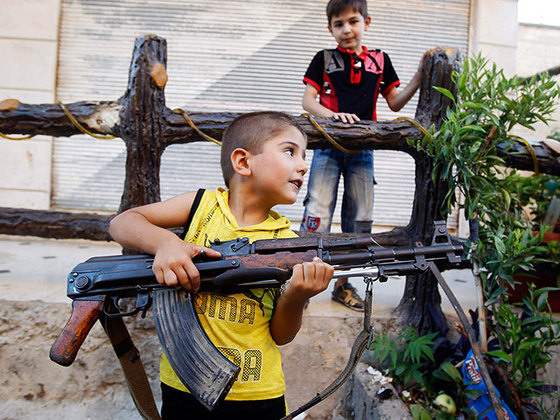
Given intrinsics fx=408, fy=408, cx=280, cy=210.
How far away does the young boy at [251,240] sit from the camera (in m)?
1.21

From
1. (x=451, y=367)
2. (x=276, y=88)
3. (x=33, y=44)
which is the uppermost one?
(x=33, y=44)

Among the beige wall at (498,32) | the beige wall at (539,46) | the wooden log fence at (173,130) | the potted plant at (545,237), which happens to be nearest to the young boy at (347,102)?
the wooden log fence at (173,130)

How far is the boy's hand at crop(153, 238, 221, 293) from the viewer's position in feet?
3.88

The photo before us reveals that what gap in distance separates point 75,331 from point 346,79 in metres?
2.36

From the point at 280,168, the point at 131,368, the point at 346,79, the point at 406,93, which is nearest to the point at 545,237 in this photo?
the point at 406,93

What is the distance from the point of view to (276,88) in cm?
555

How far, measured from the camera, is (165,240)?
1.25 m

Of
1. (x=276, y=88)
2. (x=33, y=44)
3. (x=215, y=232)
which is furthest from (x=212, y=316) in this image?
(x=33, y=44)

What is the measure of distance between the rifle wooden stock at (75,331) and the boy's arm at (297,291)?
580mm

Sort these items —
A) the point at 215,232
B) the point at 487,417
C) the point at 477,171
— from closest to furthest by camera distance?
the point at 215,232 → the point at 487,417 → the point at 477,171

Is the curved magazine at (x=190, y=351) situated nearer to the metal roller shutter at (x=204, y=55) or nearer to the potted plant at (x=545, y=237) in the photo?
the potted plant at (x=545, y=237)

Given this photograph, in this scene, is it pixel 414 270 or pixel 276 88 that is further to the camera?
pixel 276 88

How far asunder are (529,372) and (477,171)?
1035 mm

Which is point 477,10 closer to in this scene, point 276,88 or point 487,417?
point 276,88
